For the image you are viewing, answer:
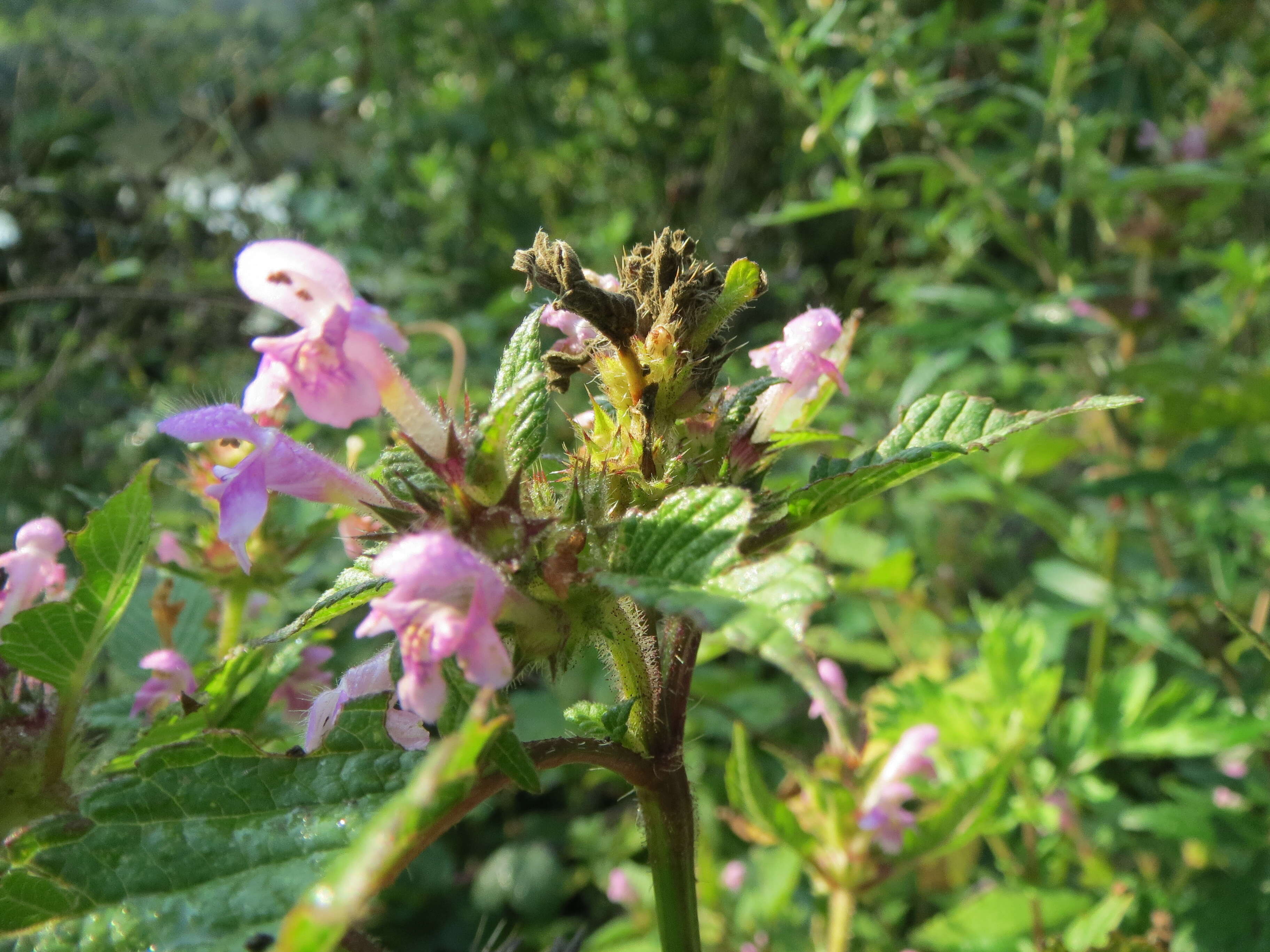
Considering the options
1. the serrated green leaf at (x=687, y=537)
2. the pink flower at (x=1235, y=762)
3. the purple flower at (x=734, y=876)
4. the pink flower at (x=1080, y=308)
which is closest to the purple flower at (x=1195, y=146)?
the pink flower at (x=1080, y=308)

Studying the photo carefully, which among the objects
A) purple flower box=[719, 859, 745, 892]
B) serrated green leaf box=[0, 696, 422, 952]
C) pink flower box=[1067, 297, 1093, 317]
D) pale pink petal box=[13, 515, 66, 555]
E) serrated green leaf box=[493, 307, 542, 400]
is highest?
serrated green leaf box=[493, 307, 542, 400]

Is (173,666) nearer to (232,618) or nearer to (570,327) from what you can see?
(232,618)

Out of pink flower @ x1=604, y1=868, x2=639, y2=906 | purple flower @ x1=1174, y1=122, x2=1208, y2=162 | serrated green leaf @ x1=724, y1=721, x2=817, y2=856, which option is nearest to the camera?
serrated green leaf @ x1=724, y1=721, x2=817, y2=856

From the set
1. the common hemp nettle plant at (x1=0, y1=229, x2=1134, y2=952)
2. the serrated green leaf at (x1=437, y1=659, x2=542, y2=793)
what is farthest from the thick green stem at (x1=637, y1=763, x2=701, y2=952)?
the serrated green leaf at (x1=437, y1=659, x2=542, y2=793)

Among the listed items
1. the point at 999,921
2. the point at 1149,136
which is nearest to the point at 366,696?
the point at 999,921

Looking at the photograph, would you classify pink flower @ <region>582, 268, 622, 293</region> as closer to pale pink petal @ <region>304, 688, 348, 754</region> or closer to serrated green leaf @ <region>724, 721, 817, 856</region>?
pale pink petal @ <region>304, 688, 348, 754</region>

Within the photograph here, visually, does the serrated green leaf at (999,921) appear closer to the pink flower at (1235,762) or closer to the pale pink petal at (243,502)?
the pink flower at (1235,762)
